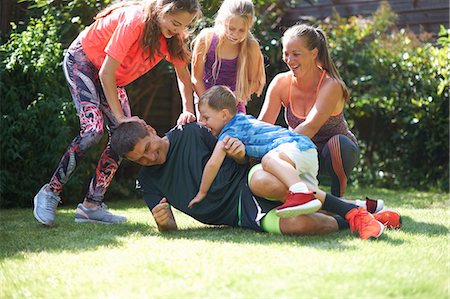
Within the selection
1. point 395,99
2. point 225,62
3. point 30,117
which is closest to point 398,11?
point 395,99

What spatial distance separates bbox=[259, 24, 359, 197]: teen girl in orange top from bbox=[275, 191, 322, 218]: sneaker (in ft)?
2.80

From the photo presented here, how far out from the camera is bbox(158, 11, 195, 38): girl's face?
345 centimetres

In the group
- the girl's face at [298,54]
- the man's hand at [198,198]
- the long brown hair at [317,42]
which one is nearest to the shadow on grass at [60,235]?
the man's hand at [198,198]

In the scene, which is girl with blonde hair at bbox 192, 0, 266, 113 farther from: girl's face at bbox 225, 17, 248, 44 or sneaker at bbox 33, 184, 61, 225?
sneaker at bbox 33, 184, 61, 225

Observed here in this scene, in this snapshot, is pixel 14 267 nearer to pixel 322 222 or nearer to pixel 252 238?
pixel 252 238

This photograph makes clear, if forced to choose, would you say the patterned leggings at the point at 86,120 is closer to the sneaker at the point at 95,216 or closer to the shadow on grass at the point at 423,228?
the sneaker at the point at 95,216

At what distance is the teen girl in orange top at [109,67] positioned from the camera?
3.45 m

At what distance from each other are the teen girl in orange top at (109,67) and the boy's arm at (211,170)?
1.29 feet

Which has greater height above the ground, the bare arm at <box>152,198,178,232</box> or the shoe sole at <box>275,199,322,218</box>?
the shoe sole at <box>275,199,322,218</box>

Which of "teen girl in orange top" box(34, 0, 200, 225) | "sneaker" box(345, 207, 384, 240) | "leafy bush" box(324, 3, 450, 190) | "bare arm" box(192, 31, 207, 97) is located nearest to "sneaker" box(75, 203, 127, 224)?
"teen girl in orange top" box(34, 0, 200, 225)

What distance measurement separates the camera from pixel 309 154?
3176 millimetres

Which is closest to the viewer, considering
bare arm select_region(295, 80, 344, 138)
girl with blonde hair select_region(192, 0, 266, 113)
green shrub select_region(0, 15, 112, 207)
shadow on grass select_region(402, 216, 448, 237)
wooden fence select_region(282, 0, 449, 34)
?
shadow on grass select_region(402, 216, 448, 237)

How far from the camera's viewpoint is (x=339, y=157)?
374cm

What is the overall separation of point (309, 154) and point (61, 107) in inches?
95.1
